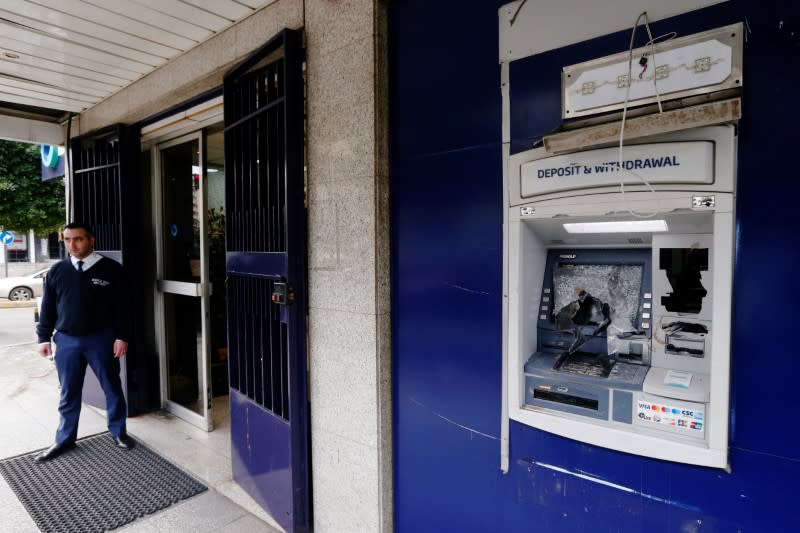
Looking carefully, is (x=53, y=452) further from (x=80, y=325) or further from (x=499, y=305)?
(x=499, y=305)

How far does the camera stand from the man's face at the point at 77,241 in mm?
3656

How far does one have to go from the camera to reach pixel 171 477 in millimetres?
3340

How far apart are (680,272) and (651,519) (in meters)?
0.87

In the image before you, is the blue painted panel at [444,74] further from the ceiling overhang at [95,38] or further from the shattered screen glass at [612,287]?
the ceiling overhang at [95,38]

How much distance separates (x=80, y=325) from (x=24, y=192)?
37.6 ft

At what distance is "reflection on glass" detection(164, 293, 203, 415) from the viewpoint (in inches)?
185

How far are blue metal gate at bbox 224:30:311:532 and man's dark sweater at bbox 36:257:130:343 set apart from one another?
4.13ft

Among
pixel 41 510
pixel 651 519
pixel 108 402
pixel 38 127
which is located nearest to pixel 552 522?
pixel 651 519

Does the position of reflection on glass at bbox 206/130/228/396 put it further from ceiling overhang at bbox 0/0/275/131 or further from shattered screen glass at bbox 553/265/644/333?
shattered screen glass at bbox 553/265/644/333

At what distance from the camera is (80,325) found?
11.9ft

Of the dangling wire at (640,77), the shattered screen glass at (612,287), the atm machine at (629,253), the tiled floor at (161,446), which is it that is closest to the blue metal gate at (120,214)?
the tiled floor at (161,446)

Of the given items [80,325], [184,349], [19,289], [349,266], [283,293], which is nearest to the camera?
[349,266]

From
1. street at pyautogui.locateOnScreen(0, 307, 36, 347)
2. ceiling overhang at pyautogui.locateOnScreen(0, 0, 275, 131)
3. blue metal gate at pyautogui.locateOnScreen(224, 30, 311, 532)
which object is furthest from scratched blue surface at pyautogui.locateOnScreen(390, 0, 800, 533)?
street at pyautogui.locateOnScreen(0, 307, 36, 347)

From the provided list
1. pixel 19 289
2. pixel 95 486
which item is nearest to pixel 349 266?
pixel 95 486
